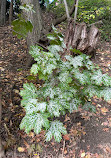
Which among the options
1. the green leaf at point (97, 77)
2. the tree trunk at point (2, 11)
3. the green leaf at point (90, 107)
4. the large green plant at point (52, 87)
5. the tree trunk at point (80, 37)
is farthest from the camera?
the tree trunk at point (2, 11)

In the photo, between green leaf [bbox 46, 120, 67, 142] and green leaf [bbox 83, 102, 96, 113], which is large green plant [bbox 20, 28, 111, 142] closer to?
green leaf [bbox 46, 120, 67, 142]

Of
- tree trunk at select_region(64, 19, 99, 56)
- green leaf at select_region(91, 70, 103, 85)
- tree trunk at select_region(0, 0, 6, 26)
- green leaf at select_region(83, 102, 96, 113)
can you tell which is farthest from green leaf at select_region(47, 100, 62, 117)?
tree trunk at select_region(0, 0, 6, 26)

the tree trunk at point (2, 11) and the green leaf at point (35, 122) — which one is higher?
the tree trunk at point (2, 11)

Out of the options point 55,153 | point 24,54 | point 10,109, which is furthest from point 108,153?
point 24,54

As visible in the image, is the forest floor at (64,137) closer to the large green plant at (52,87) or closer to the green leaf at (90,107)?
the large green plant at (52,87)

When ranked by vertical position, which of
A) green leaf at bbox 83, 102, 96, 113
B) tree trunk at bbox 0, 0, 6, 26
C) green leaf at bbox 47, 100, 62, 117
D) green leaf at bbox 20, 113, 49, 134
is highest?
tree trunk at bbox 0, 0, 6, 26

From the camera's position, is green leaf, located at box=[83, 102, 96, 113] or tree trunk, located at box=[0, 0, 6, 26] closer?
green leaf, located at box=[83, 102, 96, 113]

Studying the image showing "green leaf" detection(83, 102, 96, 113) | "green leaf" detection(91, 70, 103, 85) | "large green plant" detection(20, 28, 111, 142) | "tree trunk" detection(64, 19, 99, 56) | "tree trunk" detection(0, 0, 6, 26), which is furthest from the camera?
"tree trunk" detection(0, 0, 6, 26)

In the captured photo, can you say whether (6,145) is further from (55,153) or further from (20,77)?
(20,77)

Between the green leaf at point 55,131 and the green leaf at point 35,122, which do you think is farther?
the green leaf at point 55,131

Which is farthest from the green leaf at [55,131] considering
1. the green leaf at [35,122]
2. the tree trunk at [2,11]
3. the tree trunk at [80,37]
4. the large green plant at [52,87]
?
the tree trunk at [2,11]

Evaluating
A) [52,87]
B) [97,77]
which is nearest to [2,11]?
[52,87]

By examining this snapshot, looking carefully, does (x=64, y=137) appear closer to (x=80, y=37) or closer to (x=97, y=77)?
(x=97, y=77)

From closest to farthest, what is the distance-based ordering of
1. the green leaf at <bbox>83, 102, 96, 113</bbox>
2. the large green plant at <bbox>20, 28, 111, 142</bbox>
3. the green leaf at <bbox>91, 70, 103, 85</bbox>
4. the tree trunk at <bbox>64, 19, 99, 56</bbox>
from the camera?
1. the large green plant at <bbox>20, 28, 111, 142</bbox>
2. the green leaf at <bbox>91, 70, 103, 85</bbox>
3. the green leaf at <bbox>83, 102, 96, 113</bbox>
4. the tree trunk at <bbox>64, 19, 99, 56</bbox>
